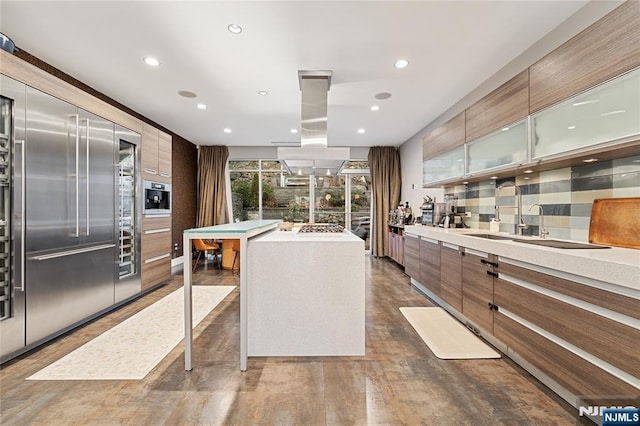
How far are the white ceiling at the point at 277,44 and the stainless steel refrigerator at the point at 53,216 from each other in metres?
0.67

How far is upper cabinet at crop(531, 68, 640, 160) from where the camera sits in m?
1.50

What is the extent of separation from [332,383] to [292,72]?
294 centimetres

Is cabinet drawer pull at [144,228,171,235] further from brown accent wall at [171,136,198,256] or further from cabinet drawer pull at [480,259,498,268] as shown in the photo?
cabinet drawer pull at [480,259,498,268]

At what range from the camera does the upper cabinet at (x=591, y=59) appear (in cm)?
146

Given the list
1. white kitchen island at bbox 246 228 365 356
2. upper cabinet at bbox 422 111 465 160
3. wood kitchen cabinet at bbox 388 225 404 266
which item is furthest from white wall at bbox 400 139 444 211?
white kitchen island at bbox 246 228 365 356

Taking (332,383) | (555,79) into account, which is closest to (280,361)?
(332,383)

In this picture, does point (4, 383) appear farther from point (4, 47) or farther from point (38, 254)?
point (4, 47)

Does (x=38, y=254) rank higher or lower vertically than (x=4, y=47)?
lower

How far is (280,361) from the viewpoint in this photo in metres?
2.04

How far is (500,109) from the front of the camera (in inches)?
99.0

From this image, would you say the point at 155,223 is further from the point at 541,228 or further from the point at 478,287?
the point at 541,228

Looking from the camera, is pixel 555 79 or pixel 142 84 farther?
pixel 142 84

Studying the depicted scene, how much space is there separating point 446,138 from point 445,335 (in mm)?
2362

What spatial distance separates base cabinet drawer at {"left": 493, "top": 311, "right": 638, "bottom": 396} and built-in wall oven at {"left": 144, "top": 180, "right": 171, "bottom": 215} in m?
4.01
